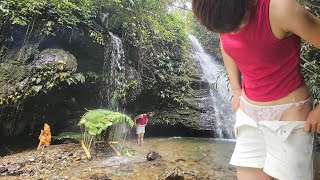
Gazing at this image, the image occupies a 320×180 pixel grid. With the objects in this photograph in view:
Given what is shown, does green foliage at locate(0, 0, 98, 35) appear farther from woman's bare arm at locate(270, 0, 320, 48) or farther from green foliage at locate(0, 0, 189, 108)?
woman's bare arm at locate(270, 0, 320, 48)

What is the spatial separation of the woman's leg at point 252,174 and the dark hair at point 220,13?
0.66 meters

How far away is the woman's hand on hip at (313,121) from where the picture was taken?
1134 mm

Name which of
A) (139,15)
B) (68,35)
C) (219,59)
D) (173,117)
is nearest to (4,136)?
(68,35)

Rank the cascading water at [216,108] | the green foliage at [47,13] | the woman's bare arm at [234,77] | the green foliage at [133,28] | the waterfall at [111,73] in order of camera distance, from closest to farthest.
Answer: the woman's bare arm at [234,77] → the green foliage at [47,13] → the green foliage at [133,28] → the waterfall at [111,73] → the cascading water at [216,108]

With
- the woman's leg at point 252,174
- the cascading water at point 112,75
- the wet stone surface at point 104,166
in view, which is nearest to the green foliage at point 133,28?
the cascading water at point 112,75

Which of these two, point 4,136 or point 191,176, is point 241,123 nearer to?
point 191,176

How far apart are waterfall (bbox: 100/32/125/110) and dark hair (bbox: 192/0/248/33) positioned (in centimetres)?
809

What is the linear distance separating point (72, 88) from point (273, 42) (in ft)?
25.7

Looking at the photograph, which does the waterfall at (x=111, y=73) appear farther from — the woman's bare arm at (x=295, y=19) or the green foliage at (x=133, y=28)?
the woman's bare arm at (x=295, y=19)

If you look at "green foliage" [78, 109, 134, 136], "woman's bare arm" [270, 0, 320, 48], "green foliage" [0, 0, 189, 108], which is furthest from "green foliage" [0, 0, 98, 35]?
"woman's bare arm" [270, 0, 320, 48]

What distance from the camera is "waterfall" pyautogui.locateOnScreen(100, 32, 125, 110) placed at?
9188mm

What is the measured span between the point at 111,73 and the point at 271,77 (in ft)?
27.4

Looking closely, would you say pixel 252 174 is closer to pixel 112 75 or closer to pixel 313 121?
pixel 313 121

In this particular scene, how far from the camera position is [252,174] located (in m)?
1.35
